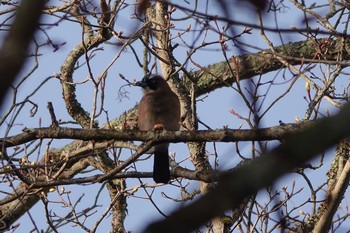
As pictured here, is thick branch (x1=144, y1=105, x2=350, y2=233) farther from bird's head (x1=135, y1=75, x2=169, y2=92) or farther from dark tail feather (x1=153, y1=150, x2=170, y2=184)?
bird's head (x1=135, y1=75, x2=169, y2=92)

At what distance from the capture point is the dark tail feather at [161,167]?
5.46m

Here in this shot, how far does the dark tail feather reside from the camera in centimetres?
546

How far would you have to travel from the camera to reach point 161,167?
5.75 meters

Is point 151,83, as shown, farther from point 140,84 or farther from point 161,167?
point 161,167

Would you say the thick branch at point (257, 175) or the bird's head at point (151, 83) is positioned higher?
the bird's head at point (151, 83)

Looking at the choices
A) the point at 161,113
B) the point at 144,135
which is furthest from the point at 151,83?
the point at 144,135

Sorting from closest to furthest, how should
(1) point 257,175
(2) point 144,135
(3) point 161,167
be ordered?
1. (1) point 257,175
2. (2) point 144,135
3. (3) point 161,167

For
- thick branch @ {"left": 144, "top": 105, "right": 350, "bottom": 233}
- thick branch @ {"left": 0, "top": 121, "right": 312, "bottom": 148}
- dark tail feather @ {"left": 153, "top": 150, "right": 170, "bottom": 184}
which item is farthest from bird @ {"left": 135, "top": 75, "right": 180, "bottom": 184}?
thick branch @ {"left": 144, "top": 105, "right": 350, "bottom": 233}

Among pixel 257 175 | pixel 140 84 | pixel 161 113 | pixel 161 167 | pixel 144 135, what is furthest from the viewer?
pixel 140 84

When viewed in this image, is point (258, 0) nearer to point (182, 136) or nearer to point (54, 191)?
point (182, 136)

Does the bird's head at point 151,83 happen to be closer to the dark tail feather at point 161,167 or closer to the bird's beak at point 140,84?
the bird's beak at point 140,84

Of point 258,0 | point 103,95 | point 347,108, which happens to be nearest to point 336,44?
point 103,95

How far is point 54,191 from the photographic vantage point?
5762 mm

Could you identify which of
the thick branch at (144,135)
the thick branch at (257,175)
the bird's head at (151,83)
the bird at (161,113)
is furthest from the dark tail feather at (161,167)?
the thick branch at (257,175)
